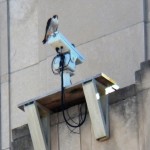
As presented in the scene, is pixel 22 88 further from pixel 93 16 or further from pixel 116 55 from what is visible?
pixel 116 55

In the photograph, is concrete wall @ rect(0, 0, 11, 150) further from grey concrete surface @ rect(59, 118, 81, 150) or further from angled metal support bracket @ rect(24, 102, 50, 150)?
grey concrete surface @ rect(59, 118, 81, 150)

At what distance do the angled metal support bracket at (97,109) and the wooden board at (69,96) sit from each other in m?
0.12

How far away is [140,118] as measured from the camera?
714 inches

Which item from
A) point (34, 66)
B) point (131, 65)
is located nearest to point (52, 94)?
point (131, 65)

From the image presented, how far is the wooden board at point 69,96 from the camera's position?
1867 cm

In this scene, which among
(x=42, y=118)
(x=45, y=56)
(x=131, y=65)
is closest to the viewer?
(x=42, y=118)

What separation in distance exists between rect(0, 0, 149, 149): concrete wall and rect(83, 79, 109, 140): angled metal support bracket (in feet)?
7.22

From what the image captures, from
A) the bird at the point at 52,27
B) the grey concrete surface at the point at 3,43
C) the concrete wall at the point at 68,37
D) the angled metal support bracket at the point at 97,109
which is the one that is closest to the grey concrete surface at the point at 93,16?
the concrete wall at the point at 68,37

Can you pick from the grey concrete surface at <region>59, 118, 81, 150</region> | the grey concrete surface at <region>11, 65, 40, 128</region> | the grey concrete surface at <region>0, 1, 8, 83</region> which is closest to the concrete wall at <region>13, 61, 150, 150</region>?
the grey concrete surface at <region>59, 118, 81, 150</region>

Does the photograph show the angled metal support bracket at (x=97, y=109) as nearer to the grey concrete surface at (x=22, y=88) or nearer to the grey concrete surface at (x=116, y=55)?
the grey concrete surface at (x=116, y=55)

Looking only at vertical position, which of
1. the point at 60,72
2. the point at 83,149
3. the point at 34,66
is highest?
the point at 34,66

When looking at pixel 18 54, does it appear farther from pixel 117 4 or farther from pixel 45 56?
pixel 117 4

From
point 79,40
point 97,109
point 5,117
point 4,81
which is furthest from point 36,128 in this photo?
point 4,81

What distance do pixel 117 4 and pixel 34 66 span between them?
7.26ft
